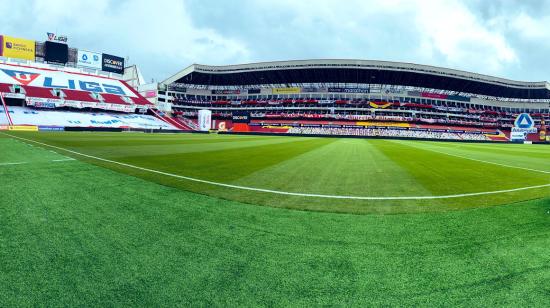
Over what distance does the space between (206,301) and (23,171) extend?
7637mm

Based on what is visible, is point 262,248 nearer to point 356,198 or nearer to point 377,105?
point 356,198

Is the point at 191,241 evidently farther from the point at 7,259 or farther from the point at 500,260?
the point at 500,260

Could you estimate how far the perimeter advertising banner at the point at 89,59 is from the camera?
3051 inches

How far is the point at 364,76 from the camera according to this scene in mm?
80125

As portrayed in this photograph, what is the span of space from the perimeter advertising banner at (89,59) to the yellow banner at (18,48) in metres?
9.71

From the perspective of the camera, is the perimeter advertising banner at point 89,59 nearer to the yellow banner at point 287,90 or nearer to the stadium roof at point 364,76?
the stadium roof at point 364,76

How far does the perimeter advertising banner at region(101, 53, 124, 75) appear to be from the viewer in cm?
8044

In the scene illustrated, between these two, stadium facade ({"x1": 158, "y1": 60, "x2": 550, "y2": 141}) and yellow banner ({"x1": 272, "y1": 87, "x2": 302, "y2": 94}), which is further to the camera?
yellow banner ({"x1": 272, "y1": 87, "x2": 302, "y2": 94})

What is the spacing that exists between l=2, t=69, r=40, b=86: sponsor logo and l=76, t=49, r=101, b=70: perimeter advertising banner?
12794 mm

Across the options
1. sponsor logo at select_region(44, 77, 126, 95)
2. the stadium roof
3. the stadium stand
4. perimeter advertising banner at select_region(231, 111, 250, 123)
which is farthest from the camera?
perimeter advertising banner at select_region(231, 111, 250, 123)

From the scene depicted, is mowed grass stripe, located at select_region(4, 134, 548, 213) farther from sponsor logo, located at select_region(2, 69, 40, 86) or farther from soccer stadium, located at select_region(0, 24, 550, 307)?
sponsor logo, located at select_region(2, 69, 40, 86)

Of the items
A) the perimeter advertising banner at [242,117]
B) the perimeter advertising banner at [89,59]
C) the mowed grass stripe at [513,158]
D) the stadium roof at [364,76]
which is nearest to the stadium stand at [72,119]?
the perimeter advertising banner at [89,59]

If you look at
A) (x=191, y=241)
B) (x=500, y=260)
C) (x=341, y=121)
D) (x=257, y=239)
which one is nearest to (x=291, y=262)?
(x=257, y=239)

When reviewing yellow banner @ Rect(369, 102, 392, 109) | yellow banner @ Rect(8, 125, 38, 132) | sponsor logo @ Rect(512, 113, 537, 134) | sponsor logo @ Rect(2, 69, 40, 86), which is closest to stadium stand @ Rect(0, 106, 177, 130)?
yellow banner @ Rect(8, 125, 38, 132)
